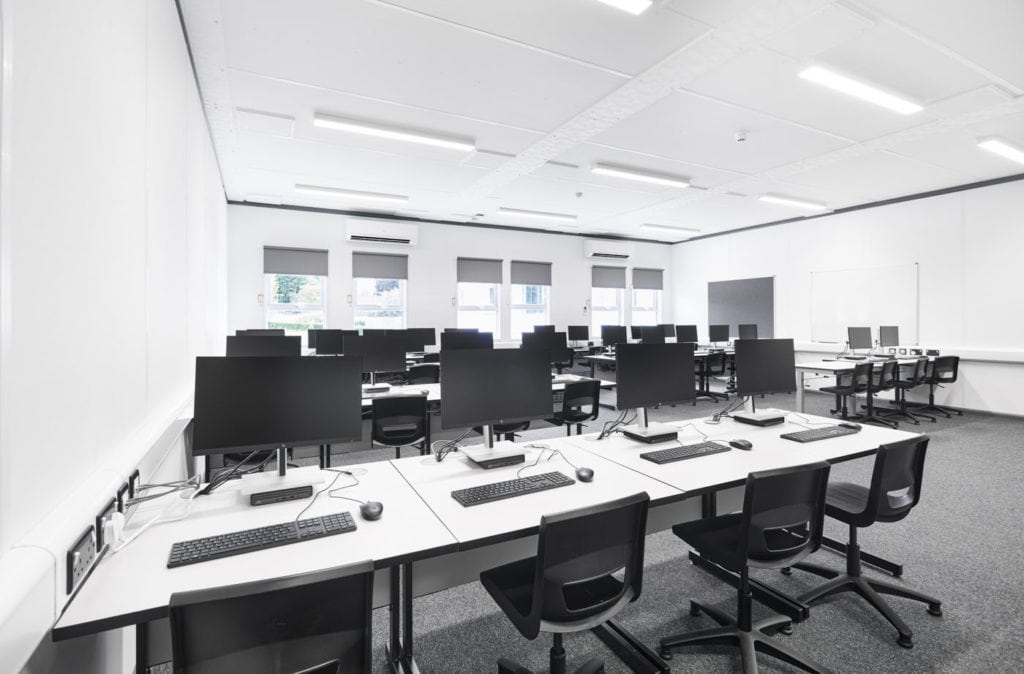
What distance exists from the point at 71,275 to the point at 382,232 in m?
7.02

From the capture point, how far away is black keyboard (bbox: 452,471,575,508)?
179 cm

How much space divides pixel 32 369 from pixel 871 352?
9423mm

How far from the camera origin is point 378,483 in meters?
1.97

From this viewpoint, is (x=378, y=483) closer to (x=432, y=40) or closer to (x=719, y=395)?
(x=432, y=40)

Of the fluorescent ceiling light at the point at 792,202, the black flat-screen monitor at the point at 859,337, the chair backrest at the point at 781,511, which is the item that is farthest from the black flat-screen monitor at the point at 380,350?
the black flat-screen monitor at the point at 859,337

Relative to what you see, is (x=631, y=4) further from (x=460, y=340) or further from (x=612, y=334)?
(x=612, y=334)

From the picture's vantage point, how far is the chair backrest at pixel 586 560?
141cm

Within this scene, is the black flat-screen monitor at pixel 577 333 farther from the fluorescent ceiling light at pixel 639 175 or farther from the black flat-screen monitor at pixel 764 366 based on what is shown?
the black flat-screen monitor at pixel 764 366

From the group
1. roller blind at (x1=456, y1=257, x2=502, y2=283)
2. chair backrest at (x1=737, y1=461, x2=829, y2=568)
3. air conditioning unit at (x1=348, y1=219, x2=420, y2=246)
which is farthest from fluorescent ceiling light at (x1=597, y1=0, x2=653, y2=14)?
roller blind at (x1=456, y1=257, x2=502, y2=283)

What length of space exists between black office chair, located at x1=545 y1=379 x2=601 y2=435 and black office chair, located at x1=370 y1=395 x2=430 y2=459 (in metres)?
1.25

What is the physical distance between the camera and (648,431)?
265 cm

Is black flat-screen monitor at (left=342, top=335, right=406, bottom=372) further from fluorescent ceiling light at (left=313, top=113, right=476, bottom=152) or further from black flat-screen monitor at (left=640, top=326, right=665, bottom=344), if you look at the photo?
black flat-screen monitor at (left=640, top=326, right=665, bottom=344)

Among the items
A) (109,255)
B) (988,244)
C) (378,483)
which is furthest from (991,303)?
(109,255)

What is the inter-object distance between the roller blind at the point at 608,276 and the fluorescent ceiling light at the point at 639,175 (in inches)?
162
